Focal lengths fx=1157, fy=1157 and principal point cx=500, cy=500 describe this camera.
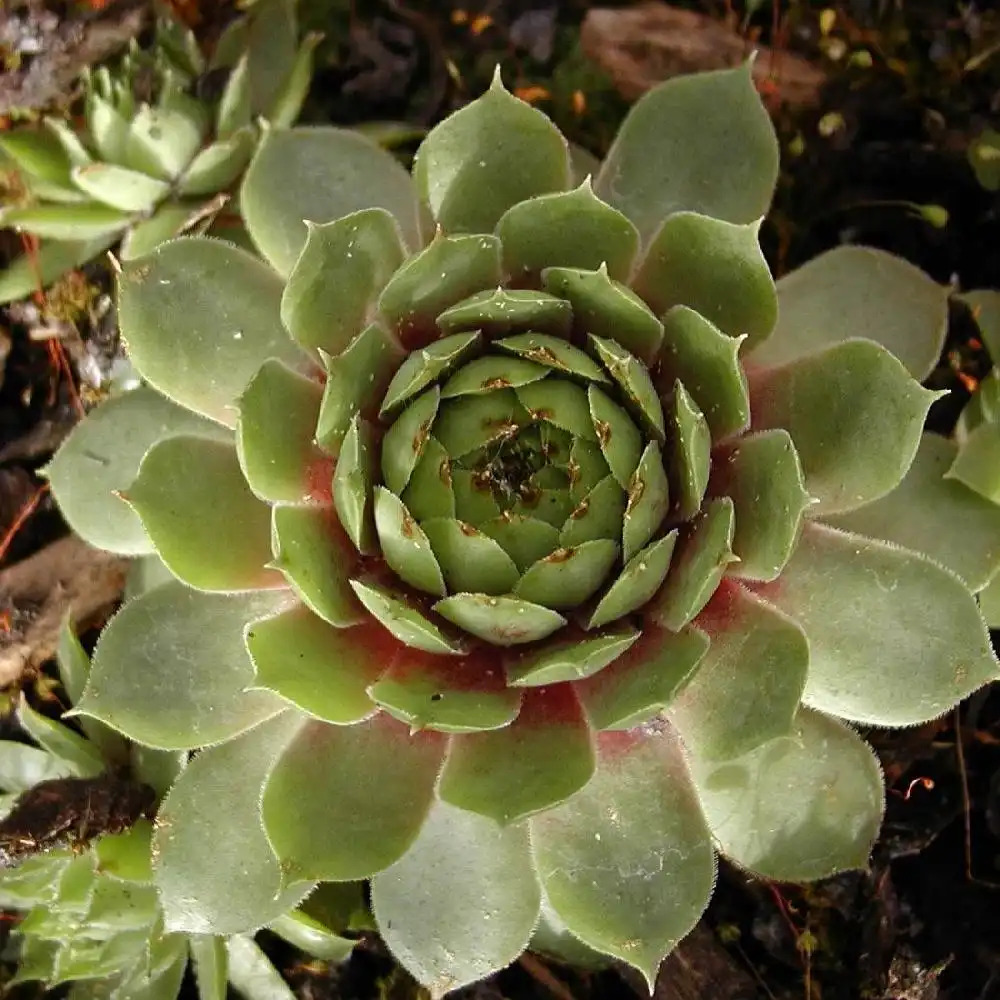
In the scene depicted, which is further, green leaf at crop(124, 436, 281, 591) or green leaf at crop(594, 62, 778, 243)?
green leaf at crop(594, 62, 778, 243)

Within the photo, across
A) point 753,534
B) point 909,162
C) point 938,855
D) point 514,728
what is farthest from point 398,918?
point 909,162

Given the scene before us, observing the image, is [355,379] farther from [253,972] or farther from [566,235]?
[253,972]

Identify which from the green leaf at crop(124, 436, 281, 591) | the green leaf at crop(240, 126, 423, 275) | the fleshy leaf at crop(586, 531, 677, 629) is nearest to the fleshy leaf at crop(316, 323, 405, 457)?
the green leaf at crop(124, 436, 281, 591)

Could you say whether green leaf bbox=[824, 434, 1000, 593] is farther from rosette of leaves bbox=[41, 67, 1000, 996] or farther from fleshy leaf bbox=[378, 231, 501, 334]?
fleshy leaf bbox=[378, 231, 501, 334]

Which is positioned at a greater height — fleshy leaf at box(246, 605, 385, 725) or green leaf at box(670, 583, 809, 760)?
fleshy leaf at box(246, 605, 385, 725)

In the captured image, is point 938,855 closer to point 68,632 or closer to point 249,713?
point 249,713

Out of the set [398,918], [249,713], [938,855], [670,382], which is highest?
[670,382]

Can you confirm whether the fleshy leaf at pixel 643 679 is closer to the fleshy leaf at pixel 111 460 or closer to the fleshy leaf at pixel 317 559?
the fleshy leaf at pixel 317 559
